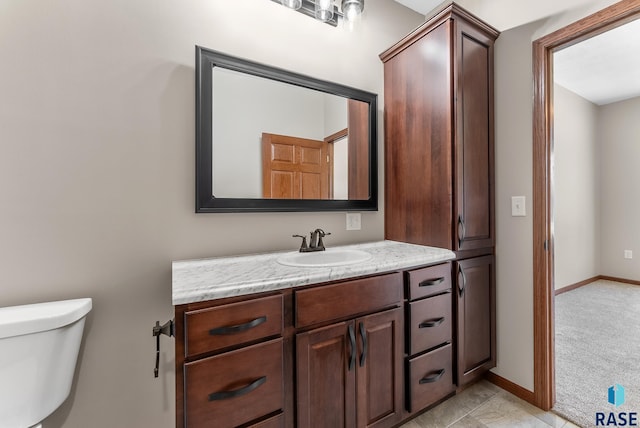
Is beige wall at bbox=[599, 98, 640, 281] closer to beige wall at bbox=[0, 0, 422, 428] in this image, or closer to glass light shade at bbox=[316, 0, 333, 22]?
glass light shade at bbox=[316, 0, 333, 22]

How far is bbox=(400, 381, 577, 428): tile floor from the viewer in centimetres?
144

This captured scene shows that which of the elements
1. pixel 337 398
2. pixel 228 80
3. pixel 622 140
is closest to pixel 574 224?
pixel 622 140

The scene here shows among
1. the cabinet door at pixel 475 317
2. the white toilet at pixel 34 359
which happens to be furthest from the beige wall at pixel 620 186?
the white toilet at pixel 34 359

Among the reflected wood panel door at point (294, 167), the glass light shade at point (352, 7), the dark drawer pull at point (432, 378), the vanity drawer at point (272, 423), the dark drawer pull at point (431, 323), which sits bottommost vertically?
the dark drawer pull at point (432, 378)

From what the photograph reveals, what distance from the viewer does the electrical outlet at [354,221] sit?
186 cm

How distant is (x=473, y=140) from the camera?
164cm

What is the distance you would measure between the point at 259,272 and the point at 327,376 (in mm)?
514

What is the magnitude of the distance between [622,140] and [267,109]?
513 centimetres

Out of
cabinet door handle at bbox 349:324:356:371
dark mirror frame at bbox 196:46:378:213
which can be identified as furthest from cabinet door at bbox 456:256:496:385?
dark mirror frame at bbox 196:46:378:213

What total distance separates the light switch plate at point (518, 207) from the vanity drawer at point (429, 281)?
22.9 inches

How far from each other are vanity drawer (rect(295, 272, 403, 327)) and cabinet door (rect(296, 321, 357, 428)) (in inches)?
2.3

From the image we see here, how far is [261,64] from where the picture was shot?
1.52 metres

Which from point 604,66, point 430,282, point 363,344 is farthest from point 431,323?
point 604,66

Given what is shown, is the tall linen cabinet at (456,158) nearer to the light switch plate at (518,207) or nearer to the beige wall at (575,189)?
the light switch plate at (518,207)
